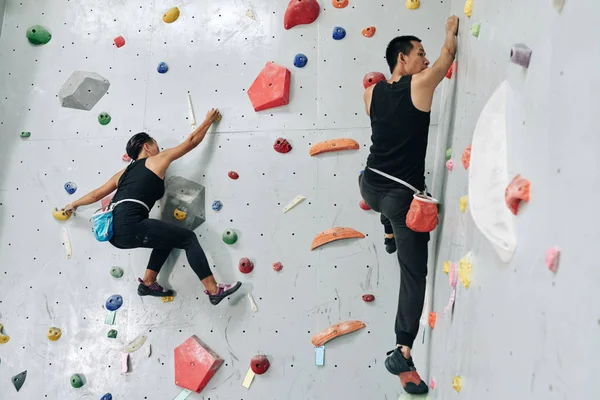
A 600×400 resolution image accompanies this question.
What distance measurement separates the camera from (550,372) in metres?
1.09

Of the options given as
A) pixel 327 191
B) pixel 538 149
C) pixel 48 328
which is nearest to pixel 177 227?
pixel 327 191

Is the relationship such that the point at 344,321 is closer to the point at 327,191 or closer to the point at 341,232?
the point at 341,232

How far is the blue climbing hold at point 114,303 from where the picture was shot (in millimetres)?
3068

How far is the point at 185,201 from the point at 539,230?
218 cm

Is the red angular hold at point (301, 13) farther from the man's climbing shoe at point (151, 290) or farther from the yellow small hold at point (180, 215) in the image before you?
the man's climbing shoe at point (151, 290)

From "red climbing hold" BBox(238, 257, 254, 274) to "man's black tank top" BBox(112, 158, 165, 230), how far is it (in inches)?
21.2

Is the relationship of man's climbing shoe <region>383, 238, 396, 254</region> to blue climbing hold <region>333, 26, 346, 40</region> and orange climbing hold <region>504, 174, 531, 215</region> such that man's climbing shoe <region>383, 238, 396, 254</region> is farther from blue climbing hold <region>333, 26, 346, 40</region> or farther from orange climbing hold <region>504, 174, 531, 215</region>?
orange climbing hold <region>504, 174, 531, 215</region>

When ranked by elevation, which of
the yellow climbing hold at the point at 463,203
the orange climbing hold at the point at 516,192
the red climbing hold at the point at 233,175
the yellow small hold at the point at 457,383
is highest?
the orange climbing hold at the point at 516,192

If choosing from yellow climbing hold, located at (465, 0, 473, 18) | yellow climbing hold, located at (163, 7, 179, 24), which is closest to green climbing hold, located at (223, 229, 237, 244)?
yellow climbing hold, located at (163, 7, 179, 24)

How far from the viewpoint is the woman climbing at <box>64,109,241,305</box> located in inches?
110

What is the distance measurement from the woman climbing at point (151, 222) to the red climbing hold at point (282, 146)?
1.23 feet

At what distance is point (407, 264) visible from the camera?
221 centimetres

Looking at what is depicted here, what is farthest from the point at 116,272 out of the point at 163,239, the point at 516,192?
the point at 516,192

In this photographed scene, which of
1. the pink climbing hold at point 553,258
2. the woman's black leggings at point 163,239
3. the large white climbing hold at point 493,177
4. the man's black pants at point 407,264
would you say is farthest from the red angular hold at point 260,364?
the pink climbing hold at point 553,258
